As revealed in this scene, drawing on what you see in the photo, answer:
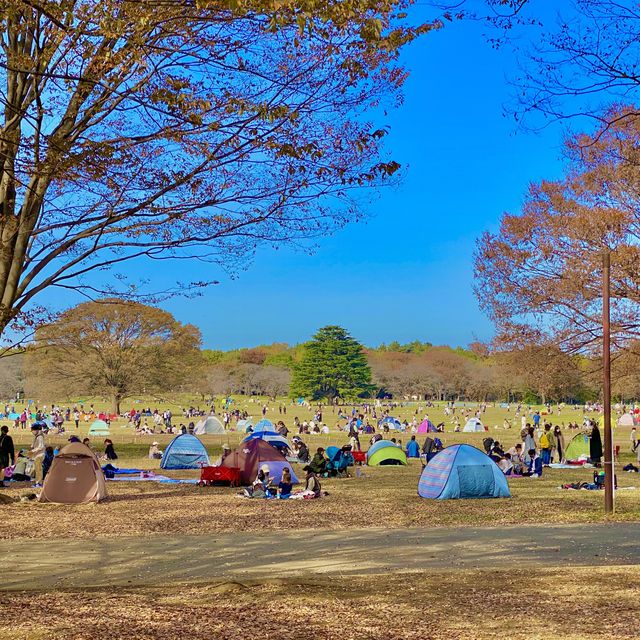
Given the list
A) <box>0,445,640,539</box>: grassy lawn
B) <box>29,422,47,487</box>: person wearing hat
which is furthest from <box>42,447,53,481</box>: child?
<box>0,445,640,539</box>: grassy lawn

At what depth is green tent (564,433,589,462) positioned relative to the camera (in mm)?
29359

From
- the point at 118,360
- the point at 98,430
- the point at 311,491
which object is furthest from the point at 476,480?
the point at 118,360

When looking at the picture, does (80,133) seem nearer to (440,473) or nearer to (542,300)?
(440,473)

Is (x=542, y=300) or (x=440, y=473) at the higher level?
(x=542, y=300)

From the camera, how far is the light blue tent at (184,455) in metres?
27.9

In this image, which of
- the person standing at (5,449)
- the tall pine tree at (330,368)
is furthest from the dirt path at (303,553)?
the tall pine tree at (330,368)

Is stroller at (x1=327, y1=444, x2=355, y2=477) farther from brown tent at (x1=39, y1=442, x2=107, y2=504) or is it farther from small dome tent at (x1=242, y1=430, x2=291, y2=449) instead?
brown tent at (x1=39, y1=442, x2=107, y2=504)

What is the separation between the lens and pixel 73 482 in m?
17.3

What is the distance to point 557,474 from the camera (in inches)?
971

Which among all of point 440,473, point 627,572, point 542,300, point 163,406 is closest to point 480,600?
point 627,572

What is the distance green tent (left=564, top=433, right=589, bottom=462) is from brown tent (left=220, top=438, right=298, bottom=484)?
12.8 m

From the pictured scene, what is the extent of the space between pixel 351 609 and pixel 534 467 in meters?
17.9

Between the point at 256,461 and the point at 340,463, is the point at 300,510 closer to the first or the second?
the point at 256,461

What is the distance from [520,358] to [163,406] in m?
76.2
